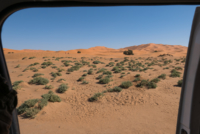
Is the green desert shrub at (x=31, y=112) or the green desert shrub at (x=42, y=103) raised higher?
the green desert shrub at (x=42, y=103)

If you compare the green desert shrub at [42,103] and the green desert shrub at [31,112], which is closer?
the green desert shrub at [31,112]

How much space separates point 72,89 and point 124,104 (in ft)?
13.2

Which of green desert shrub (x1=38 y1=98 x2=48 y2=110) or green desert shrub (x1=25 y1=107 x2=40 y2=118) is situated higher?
green desert shrub (x1=38 y1=98 x2=48 y2=110)

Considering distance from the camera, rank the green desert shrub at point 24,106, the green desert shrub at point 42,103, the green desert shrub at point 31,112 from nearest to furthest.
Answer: the green desert shrub at point 31,112
the green desert shrub at point 24,106
the green desert shrub at point 42,103

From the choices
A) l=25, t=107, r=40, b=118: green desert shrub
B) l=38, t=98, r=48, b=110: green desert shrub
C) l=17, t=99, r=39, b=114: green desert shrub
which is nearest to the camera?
l=25, t=107, r=40, b=118: green desert shrub

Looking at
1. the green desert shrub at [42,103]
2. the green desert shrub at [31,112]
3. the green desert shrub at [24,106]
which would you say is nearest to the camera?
the green desert shrub at [31,112]

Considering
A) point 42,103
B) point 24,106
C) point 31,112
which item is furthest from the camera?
point 42,103

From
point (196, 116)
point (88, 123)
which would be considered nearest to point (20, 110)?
point (88, 123)

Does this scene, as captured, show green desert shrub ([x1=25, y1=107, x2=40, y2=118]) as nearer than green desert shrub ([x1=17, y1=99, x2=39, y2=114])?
Yes

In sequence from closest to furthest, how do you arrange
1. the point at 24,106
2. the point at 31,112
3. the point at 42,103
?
1. the point at 31,112
2. the point at 24,106
3. the point at 42,103

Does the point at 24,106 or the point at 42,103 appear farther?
the point at 42,103

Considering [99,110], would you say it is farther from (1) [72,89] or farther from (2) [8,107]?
(2) [8,107]

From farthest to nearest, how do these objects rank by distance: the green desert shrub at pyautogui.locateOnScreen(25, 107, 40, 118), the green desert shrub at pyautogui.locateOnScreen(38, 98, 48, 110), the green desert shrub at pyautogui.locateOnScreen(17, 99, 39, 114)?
the green desert shrub at pyautogui.locateOnScreen(38, 98, 48, 110), the green desert shrub at pyautogui.locateOnScreen(17, 99, 39, 114), the green desert shrub at pyautogui.locateOnScreen(25, 107, 40, 118)

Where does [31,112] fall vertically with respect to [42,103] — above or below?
below
